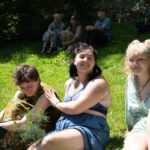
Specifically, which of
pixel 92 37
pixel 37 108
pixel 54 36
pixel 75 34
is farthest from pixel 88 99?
pixel 54 36

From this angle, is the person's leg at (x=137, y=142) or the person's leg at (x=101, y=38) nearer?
the person's leg at (x=137, y=142)

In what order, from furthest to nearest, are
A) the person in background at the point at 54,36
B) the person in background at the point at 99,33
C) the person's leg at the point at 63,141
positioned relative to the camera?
1. the person in background at the point at 54,36
2. the person in background at the point at 99,33
3. the person's leg at the point at 63,141

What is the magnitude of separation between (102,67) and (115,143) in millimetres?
2949

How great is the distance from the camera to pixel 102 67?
579cm

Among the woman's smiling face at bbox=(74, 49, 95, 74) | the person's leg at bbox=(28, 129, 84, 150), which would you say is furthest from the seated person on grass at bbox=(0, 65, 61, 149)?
the woman's smiling face at bbox=(74, 49, 95, 74)

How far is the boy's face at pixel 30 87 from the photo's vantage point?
2719mm

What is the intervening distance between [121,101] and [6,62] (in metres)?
4.62

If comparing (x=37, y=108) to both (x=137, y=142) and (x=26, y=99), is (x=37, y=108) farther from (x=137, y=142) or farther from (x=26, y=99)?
(x=137, y=142)

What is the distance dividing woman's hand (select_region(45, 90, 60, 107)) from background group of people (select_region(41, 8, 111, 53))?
454cm

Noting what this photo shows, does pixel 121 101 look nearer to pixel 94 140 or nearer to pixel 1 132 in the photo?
pixel 94 140

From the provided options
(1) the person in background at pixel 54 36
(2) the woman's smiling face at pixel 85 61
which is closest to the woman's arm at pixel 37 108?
(2) the woman's smiling face at pixel 85 61

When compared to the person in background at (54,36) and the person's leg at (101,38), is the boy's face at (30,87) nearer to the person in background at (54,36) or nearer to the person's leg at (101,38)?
the person's leg at (101,38)

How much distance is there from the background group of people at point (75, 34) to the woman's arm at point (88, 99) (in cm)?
465

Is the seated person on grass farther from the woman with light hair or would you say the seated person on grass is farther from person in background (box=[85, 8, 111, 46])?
person in background (box=[85, 8, 111, 46])
